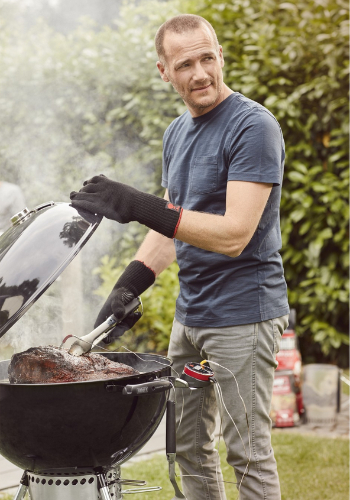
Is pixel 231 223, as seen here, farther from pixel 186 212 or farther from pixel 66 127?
pixel 66 127

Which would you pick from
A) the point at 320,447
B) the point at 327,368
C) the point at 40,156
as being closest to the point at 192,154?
the point at 320,447

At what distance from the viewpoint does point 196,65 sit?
196cm

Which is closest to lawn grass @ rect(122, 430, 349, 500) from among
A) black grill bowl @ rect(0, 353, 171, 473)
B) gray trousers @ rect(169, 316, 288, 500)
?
gray trousers @ rect(169, 316, 288, 500)

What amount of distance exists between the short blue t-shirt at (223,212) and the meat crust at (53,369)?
1.28 ft

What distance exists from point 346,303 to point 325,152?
1.20 meters

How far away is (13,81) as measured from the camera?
4562 mm

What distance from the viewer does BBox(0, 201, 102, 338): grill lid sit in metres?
1.60

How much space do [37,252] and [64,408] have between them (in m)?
0.44

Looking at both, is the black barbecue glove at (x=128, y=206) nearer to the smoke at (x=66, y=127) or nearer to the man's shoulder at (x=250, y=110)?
the man's shoulder at (x=250, y=110)

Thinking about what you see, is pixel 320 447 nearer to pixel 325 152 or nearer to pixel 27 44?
pixel 325 152

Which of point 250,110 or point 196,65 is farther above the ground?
point 196,65

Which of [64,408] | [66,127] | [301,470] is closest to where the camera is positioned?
[64,408]

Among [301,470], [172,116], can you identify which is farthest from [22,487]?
[172,116]

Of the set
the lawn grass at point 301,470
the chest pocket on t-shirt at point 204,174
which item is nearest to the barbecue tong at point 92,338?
the chest pocket on t-shirt at point 204,174
